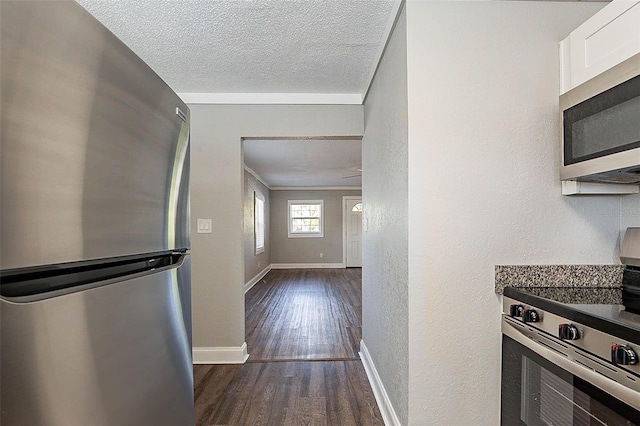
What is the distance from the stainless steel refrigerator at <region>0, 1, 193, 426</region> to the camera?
54cm

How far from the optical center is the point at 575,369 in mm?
1242

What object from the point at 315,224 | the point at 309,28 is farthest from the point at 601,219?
the point at 315,224

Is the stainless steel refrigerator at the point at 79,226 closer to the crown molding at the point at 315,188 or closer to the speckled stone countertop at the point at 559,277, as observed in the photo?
the speckled stone countertop at the point at 559,277

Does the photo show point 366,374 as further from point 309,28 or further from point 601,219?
point 309,28

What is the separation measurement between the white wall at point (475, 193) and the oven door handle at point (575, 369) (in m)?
0.13

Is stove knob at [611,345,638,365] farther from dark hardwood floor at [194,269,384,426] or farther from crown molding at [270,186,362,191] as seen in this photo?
→ crown molding at [270,186,362,191]

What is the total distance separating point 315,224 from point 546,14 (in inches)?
369

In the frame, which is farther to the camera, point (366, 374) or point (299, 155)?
point (299, 155)

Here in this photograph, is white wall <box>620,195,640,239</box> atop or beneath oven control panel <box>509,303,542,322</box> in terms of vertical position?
atop

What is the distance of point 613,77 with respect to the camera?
1368 mm

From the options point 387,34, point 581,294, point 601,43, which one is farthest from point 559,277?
point 387,34

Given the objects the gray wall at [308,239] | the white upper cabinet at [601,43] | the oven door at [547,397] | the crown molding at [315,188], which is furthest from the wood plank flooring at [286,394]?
the crown molding at [315,188]

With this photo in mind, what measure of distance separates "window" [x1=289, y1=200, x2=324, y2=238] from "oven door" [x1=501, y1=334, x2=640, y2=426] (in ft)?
30.4

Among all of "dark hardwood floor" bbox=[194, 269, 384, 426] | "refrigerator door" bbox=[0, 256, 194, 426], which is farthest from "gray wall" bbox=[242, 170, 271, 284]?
"refrigerator door" bbox=[0, 256, 194, 426]
